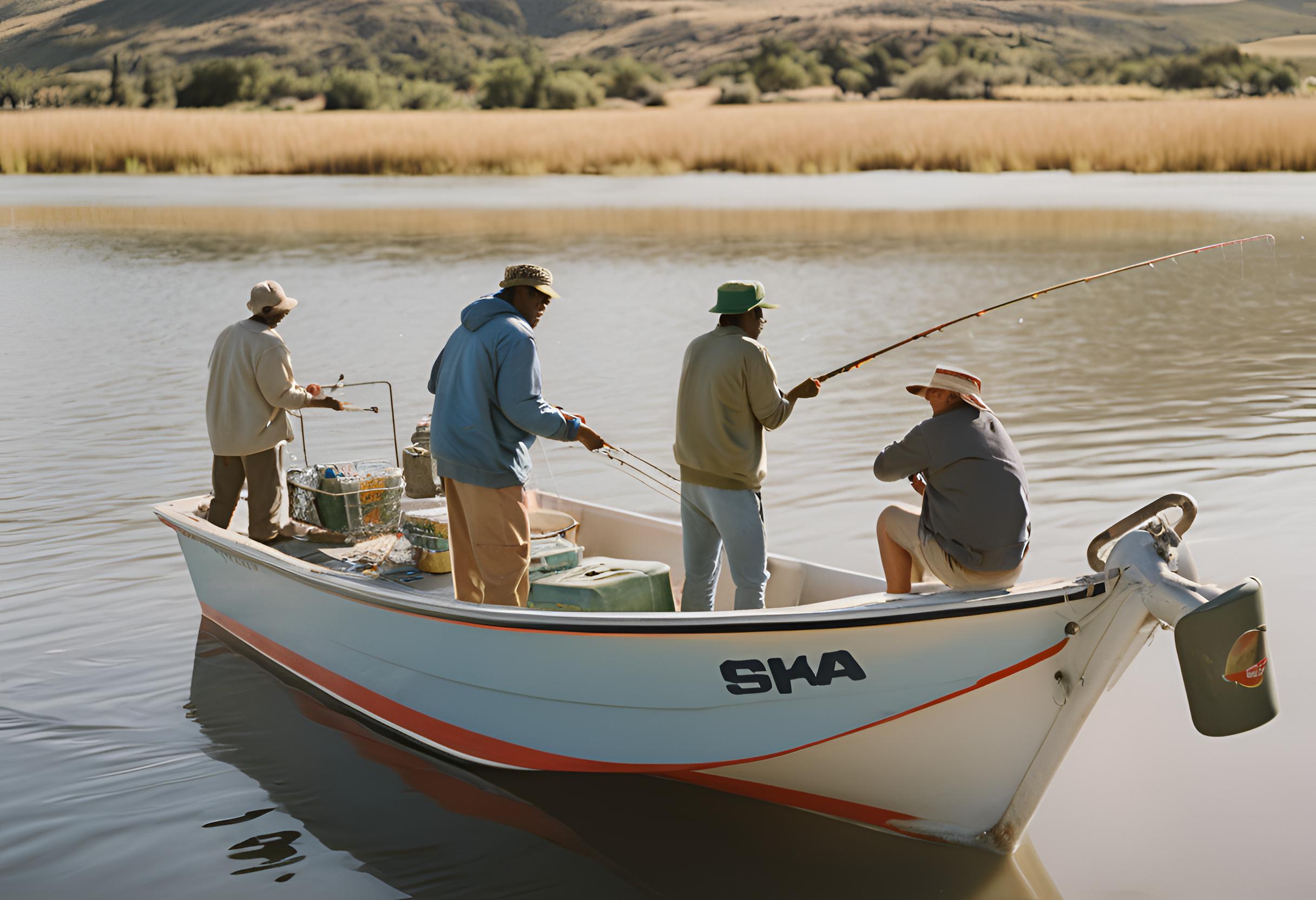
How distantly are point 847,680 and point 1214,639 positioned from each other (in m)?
1.20

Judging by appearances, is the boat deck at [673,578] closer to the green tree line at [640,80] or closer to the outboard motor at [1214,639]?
the outboard motor at [1214,639]

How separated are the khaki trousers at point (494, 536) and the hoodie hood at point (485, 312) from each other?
2.05 ft

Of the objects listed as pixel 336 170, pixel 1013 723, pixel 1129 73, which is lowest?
pixel 1013 723

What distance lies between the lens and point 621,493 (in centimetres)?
962

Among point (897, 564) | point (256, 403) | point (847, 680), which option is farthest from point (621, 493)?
point (847, 680)

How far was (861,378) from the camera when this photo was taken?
13.3m

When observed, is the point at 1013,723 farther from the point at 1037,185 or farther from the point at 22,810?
the point at 1037,185

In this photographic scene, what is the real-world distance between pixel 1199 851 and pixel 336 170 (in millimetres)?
31124

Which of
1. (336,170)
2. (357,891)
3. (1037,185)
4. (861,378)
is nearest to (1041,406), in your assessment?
(861,378)

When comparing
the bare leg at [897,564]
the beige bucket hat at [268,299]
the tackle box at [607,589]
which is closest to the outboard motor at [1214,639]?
the bare leg at [897,564]

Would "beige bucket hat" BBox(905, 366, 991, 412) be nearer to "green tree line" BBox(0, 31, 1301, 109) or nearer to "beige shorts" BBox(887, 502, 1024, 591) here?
"beige shorts" BBox(887, 502, 1024, 591)

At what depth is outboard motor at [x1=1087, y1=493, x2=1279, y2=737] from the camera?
405cm

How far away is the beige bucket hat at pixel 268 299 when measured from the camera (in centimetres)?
644

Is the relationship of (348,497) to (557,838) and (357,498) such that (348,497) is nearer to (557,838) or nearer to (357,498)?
(357,498)
